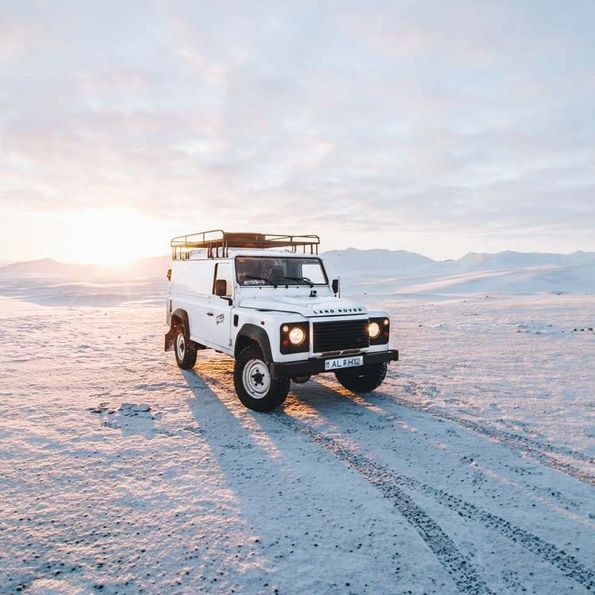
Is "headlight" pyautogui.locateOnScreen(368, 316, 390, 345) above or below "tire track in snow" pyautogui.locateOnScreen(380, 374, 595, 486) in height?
above

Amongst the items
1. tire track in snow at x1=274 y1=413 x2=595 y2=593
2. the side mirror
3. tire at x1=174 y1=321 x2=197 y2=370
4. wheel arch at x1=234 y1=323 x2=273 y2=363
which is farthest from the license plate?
tire at x1=174 y1=321 x2=197 y2=370

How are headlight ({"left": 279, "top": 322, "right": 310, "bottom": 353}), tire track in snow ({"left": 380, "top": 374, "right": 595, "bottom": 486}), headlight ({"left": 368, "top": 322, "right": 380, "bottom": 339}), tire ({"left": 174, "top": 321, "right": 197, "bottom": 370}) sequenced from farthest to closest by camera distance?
1. tire ({"left": 174, "top": 321, "right": 197, "bottom": 370})
2. headlight ({"left": 368, "top": 322, "right": 380, "bottom": 339})
3. headlight ({"left": 279, "top": 322, "right": 310, "bottom": 353})
4. tire track in snow ({"left": 380, "top": 374, "right": 595, "bottom": 486})

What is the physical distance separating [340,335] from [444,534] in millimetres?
3172

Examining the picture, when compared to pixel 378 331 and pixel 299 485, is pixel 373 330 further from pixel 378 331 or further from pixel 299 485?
pixel 299 485

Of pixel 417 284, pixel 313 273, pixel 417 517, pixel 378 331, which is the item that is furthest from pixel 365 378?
pixel 417 284

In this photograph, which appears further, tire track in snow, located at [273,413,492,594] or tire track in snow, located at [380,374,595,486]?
tire track in snow, located at [380,374,595,486]

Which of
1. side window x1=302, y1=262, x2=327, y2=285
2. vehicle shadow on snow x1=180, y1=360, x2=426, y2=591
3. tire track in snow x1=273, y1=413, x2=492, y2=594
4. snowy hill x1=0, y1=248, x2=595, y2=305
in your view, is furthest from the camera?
snowy hill x1=0, y1=248, x2=595, y2=305

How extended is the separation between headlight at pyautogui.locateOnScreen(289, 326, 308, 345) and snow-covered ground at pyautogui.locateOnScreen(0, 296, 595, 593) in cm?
108

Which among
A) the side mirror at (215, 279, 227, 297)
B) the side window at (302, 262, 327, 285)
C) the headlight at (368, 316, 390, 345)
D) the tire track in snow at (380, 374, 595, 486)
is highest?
the side window at (302, 262, 327, 285)

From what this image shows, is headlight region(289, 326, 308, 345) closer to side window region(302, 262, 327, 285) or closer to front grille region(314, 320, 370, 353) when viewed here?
front grille region(314, 320, 370, 353)

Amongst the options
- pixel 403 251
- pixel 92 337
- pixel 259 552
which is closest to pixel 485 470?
pixel 259 552

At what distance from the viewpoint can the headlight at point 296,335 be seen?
19.5 feet

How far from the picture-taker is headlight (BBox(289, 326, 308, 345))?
19.5 ft

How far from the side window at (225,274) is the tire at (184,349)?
5.29 ft
